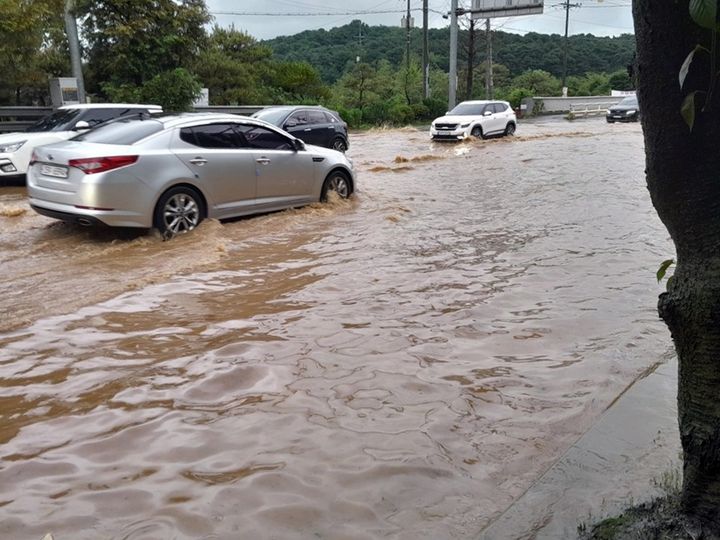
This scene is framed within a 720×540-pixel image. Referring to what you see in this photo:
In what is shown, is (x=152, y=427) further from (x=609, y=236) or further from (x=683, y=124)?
(x=609, y=236)

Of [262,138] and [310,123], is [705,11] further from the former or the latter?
[310,123]

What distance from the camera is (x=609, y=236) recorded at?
9.40m

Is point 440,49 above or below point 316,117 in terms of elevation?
above

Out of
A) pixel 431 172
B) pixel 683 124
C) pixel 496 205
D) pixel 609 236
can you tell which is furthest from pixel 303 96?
pixel 683 124

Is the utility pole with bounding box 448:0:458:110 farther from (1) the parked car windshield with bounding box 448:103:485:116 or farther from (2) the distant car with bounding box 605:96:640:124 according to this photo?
(1) the parked car windshield with bounding box 448:103:485:116

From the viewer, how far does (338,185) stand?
36.8 ft

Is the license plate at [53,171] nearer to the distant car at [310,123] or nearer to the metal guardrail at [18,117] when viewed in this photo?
the distant car at [310,123]

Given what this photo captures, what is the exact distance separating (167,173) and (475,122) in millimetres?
19607

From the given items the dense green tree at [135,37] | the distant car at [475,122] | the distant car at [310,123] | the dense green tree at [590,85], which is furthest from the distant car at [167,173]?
the dense green tree at [590,85]

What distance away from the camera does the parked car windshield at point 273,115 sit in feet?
54.7

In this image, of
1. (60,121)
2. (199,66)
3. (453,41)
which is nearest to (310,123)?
(60,121)

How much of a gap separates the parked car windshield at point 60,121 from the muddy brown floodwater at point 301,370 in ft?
16.3

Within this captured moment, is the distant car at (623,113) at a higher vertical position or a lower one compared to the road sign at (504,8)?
lower

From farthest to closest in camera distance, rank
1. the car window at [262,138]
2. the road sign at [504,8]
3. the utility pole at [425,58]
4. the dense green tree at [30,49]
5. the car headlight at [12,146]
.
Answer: the utility pole at [425,58] < the road sign at [504,8] < the dense green tree at [30,49] < the car headlight at [12,146] < the car window at [262,138]
